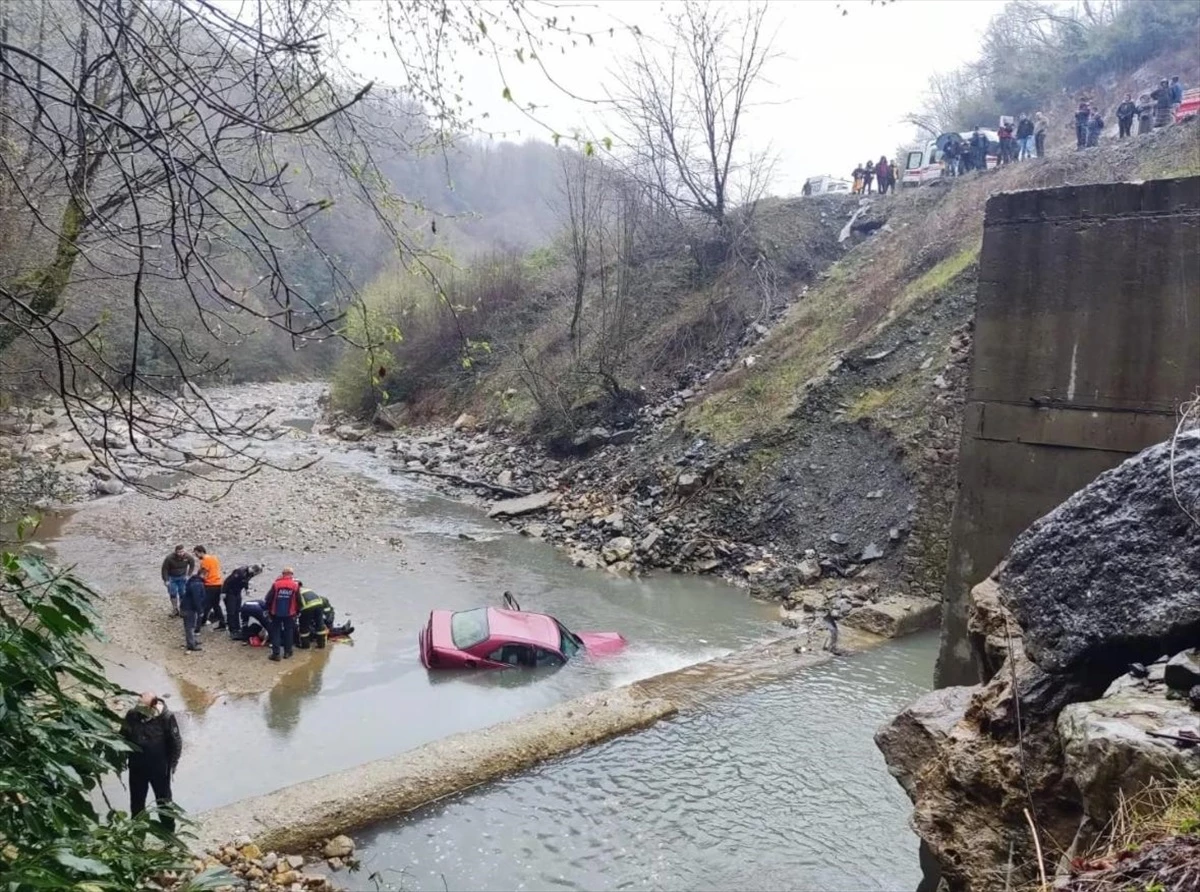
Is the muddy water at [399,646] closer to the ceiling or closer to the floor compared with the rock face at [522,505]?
closer to the floor

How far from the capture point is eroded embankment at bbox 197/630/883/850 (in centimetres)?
698

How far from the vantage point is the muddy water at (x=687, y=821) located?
274 inches

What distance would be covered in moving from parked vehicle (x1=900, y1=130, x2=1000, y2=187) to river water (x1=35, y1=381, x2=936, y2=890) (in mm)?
22729

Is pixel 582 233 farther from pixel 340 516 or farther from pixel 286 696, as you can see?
pixel 286 696

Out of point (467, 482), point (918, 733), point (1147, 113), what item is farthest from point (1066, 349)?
point (1147, 113)

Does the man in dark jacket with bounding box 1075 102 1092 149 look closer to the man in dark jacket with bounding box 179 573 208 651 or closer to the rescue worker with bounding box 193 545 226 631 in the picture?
the rescue worker with bounding box 193 545 226 631

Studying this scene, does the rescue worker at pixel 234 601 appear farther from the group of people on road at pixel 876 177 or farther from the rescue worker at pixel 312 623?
the group of people on road at pixel 876 177

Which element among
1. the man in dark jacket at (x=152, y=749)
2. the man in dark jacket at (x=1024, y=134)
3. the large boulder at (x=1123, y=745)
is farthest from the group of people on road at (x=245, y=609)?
the man in dark jacket at (x=1024, y=134)

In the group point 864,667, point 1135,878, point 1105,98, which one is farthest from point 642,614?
point 1105,98

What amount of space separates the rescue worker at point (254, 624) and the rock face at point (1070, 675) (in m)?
9.60

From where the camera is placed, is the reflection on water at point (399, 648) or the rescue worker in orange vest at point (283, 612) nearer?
the reflection on water at point (399, 648)

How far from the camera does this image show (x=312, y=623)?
12.0 m

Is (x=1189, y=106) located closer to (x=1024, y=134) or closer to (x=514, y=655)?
(x=1024, y=134)

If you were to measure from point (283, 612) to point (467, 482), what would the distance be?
13.6m
